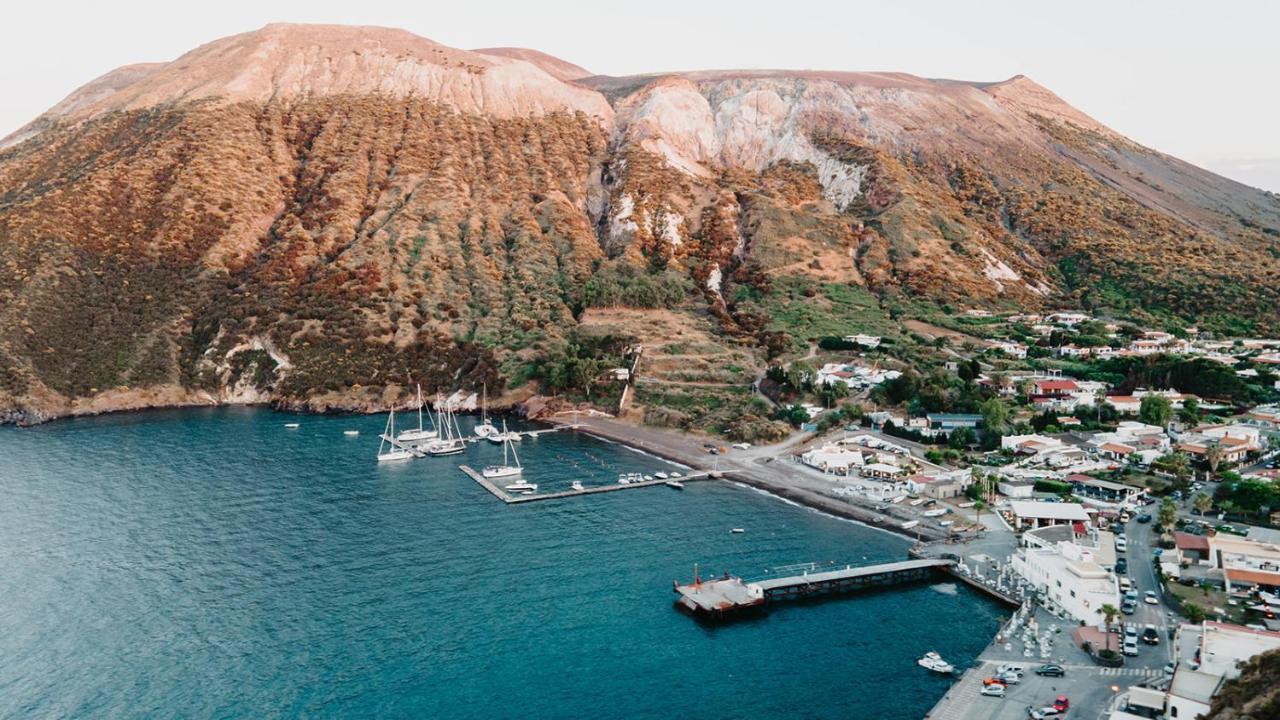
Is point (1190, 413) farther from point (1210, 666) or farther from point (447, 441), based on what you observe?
point (447, 441)

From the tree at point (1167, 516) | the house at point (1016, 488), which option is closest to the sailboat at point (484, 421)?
the house at point (1016, 488)

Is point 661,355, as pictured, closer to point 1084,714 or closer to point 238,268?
point 238,268

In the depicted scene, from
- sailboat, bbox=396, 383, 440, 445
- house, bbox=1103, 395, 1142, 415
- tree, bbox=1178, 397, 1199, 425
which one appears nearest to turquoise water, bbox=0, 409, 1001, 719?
sailboat, bbox=396, 383, 440, 445

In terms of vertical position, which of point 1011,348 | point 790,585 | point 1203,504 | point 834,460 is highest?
point 1011,348

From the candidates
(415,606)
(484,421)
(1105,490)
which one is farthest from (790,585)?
(484,421)

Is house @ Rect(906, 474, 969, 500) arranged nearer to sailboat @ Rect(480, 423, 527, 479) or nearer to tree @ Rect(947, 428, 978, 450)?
tree @ Rect(947, 428, 978, 450)

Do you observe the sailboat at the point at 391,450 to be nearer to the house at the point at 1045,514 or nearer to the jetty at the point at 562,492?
the jetty at the point at 562,492

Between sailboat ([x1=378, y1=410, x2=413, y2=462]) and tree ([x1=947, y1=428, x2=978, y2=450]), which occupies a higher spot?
tree ([x1=947, y1=428, x2=978, y2=450])
